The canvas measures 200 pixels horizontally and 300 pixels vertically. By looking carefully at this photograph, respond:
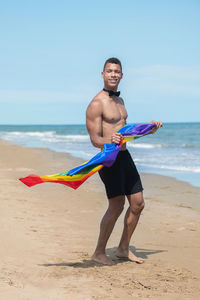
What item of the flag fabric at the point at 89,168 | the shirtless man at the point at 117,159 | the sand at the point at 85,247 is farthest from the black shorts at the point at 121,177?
the sand at the point at 85,247

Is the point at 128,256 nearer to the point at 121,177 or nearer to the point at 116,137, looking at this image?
the point at 121,177

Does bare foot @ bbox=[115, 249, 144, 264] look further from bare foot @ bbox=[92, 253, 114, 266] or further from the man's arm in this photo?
the man's arm

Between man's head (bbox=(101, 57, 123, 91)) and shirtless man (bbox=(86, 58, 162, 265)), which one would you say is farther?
man's head (bbox=(101, 57, 123, 91))

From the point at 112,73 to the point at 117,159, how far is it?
86 cm

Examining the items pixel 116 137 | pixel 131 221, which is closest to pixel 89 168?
pixel 116 137

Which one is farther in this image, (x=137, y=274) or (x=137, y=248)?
(x=137, y=248)

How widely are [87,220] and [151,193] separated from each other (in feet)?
8.36

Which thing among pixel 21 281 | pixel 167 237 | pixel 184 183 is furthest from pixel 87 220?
pixel 184 183

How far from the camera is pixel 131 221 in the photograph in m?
4.31

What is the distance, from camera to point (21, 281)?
343cm

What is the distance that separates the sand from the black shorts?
75 centimetres

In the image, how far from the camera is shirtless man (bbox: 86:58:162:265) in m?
4.06

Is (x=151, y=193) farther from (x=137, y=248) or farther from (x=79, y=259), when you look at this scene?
(x=79, y=259)

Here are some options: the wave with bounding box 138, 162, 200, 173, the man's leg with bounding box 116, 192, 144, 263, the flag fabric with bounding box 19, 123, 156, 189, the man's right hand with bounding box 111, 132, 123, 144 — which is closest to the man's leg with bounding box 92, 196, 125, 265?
the man's leg with bounding box 116, 192, 144, 263
